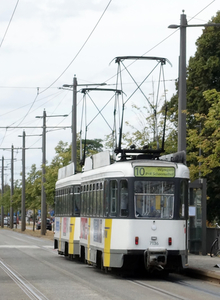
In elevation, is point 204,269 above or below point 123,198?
below

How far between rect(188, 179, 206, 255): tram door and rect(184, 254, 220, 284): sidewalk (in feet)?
5.45

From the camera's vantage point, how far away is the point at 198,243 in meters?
24.1

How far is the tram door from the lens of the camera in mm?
23641

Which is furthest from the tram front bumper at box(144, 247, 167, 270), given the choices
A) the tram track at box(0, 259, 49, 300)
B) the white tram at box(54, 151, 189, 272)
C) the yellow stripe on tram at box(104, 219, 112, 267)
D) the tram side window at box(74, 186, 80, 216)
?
the tram side window at box(74, 186, 80, 216)

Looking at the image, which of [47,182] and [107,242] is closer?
[107,242]

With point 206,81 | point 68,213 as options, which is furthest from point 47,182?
point 68,213

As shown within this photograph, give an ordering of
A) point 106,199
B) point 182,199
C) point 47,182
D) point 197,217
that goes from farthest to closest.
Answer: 1. point 47,182
2. point 197,217
3. point 106,199
4. point 182,199

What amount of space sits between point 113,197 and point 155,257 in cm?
185

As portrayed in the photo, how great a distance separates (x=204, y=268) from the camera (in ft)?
59.4

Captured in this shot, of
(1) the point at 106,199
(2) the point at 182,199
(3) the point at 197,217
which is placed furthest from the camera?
(3) the point at 197,217

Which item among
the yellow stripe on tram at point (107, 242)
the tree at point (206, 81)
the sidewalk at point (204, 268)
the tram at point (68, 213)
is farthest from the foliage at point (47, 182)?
the yellow stripe on tram at point (107, 242)

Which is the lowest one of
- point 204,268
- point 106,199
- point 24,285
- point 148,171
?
point 24,285

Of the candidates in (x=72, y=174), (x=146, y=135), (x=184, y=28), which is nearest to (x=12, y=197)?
(x=146, y=135)

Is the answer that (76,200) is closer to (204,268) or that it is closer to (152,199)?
(204,268)
